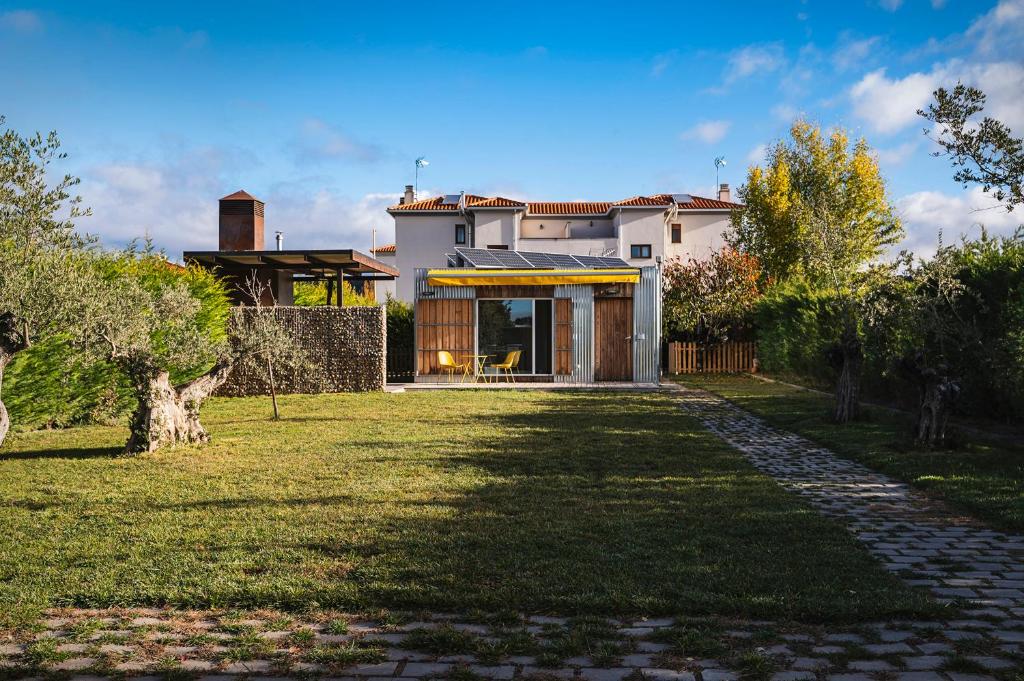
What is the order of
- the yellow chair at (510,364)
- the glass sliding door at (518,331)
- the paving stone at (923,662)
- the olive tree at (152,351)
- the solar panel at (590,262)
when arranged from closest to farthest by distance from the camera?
the paving stone at (923,662), the olive tree at (152,351), the yellow chair at (510,364), the glass sliding door at (518,331), the solar panel at (590,262)

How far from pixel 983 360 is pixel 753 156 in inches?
1095

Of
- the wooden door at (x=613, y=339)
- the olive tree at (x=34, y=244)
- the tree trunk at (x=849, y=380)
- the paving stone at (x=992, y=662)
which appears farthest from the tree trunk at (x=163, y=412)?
the wooden door at (x=613, y=339)

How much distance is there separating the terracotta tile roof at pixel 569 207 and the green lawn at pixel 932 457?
34135 millimetres

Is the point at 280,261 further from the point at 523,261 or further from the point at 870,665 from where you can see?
the point at 870,665

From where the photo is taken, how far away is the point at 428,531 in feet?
18.3

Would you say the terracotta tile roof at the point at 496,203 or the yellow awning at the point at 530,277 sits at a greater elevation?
the terracotta tile roof at the point at 496,203

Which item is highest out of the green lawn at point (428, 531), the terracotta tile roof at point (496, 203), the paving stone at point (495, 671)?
the terracotta tile roof at point (496, 203)

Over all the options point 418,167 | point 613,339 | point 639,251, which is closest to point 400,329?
point 613,339

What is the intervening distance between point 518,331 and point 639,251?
2628cm

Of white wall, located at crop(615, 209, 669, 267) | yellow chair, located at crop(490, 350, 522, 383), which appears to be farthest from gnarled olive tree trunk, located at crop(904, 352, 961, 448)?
white wall, located at crop(615, 209, 669, 267)

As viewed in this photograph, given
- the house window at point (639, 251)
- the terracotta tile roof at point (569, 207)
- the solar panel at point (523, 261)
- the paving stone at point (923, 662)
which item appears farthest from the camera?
the terracotta tile roof at point (569, 207)

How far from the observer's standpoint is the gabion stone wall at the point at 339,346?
18328mm

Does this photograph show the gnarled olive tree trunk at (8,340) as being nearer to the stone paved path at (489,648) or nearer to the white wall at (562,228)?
the stone paved path at (489,648)

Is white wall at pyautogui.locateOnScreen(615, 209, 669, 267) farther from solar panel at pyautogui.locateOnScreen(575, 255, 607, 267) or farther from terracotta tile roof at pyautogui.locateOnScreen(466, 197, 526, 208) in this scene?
solar panel at pyautogui.locateOnScreen(575, 255, 607, 267)
